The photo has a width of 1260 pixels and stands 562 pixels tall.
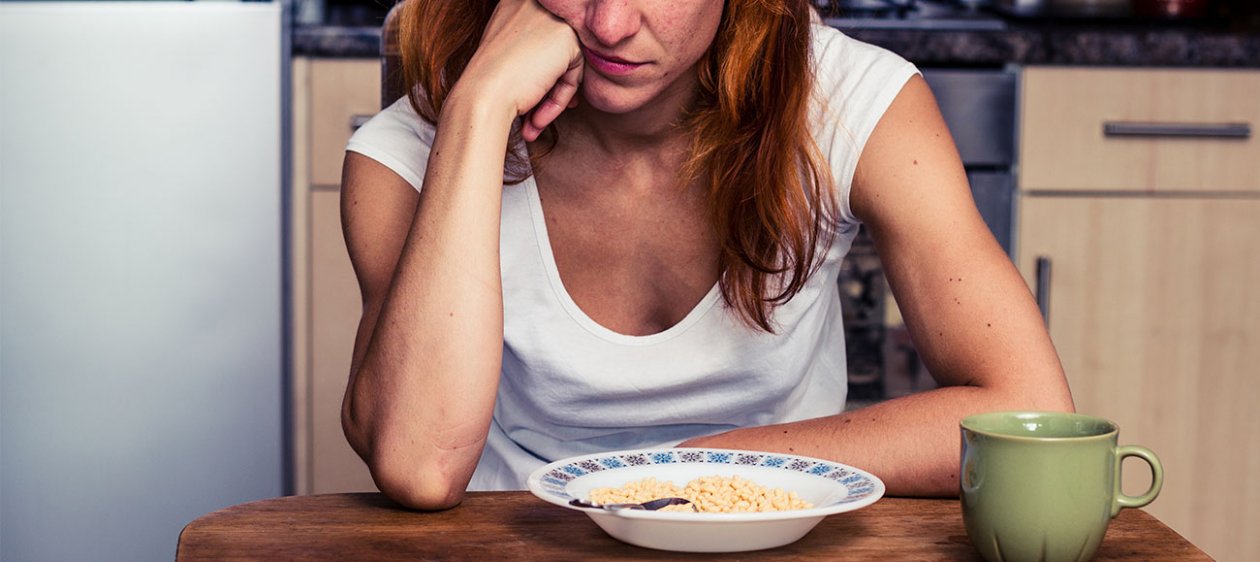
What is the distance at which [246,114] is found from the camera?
206 cm

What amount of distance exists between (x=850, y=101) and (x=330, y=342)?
3.98 ft

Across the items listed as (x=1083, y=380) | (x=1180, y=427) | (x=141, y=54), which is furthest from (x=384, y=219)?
(x=1180, y=427)

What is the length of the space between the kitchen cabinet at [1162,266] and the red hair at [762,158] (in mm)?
1052

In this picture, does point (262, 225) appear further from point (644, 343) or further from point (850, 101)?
point (850, 101)

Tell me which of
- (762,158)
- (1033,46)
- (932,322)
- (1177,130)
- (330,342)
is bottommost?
(330,342)

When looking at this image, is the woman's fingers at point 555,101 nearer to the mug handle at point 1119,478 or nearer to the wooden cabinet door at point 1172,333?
the mug handle at point 1119,478

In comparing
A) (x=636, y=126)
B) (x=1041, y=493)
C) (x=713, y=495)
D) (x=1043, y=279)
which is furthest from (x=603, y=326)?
(x=1043, y=279)

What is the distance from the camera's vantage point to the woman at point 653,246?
0.94m

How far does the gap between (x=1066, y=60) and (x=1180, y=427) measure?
616mm

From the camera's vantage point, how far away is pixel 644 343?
45.3 inches

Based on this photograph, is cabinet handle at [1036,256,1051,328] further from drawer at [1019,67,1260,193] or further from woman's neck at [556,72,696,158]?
woman's neck at [556,72,696,158]

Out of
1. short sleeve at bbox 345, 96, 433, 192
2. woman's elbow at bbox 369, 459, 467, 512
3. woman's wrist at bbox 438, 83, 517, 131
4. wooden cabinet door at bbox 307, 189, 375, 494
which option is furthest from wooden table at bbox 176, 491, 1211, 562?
wooden cabinet door at bbox 307, 189, 375, 494

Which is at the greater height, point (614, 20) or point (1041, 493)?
point (614, 20)

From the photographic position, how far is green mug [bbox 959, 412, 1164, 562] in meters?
0.67
